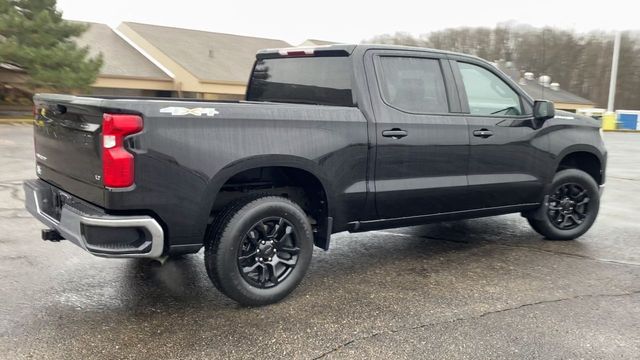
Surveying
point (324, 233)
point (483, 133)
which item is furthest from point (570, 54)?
point (324, 233)

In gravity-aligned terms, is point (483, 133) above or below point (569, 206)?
above

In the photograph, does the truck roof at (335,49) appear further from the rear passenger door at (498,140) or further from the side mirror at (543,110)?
the side mirror at (543,110)

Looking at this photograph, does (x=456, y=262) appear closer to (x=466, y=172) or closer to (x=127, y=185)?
(x=466, y=172)

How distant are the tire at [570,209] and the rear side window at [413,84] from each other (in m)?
1.83

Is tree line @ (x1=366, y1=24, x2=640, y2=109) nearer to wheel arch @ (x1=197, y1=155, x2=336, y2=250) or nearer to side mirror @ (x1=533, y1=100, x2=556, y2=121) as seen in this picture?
side mirror @ (x1=533, y1=100, x2=556, y2=121)

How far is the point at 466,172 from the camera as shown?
4.96 metres

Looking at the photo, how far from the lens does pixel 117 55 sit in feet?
91.6

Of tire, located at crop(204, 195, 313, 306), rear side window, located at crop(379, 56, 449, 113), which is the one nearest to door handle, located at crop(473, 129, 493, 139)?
rear side window, located at crop(379, 56, 449, 113)

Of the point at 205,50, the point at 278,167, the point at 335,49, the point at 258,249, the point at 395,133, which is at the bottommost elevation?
the point at 258,249

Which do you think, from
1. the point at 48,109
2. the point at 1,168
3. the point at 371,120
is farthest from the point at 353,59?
the point at 1,168

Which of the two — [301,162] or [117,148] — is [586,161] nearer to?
[301,162]

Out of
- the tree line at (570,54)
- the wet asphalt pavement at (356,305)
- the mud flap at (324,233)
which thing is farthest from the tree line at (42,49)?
the tree line at (570,54)

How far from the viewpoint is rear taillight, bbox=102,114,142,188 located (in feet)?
10.8

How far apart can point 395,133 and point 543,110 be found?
5.76ft
